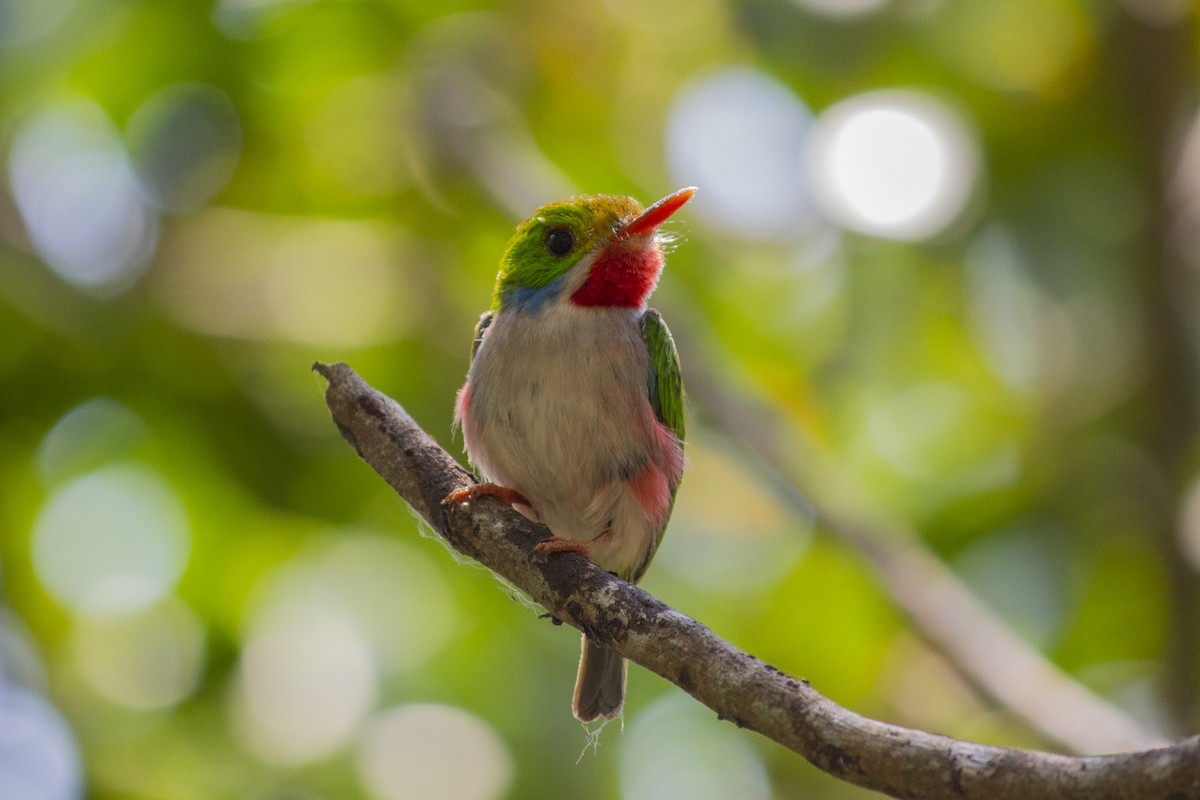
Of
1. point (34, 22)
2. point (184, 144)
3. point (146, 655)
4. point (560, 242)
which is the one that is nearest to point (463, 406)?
point (560, 242)

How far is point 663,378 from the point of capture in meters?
4.04

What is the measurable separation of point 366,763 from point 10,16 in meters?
4.54

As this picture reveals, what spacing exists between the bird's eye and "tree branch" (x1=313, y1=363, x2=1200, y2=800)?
3.81ft

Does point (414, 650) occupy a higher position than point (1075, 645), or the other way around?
point (1075, 645)

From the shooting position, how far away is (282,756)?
19.0ft

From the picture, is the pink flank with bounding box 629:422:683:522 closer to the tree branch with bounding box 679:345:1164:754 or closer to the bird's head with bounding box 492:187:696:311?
the bird's head with bounding box 492:187:696:311

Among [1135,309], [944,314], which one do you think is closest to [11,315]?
[944,314]

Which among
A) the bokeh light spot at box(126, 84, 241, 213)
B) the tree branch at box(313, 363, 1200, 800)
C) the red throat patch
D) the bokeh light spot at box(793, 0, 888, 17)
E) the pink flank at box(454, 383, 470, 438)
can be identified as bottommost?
the tree branch at box(313, 363, 1200, 800)

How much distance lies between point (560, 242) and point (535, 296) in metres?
0.21

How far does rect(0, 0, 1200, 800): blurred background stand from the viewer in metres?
6.08

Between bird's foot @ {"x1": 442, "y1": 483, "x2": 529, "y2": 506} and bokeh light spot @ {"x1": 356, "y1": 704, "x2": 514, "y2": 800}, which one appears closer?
bird's foot @ {"x1": 442, "y1": 483, "x2": 529, "y2": 506}

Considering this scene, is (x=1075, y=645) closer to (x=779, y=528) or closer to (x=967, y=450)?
(x=967, y=450)

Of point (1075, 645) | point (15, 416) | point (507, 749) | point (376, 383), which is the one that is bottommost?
point (507, 749)

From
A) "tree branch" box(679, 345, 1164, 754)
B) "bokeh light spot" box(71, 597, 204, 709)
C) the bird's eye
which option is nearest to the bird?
the bird's eye
